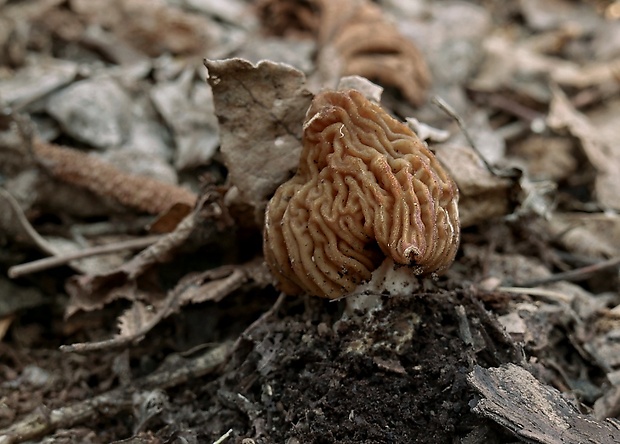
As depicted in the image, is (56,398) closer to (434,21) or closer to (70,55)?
(70,55)

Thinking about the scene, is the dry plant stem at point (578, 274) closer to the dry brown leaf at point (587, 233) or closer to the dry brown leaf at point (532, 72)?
the dry brown leaf at point (587, 233)

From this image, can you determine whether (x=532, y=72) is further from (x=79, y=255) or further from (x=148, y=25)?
(x=79, y=255)

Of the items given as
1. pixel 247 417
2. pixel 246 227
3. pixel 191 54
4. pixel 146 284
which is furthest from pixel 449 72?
pixel 247 417

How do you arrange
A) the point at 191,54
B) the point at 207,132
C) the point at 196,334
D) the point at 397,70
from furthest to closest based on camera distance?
the point at 191,54
the point at 397,70
the point at 207,132
the point at 196,334

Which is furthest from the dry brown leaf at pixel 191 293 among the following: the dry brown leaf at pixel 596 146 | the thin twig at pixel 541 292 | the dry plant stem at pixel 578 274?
the dry brown leaf at pixel 596 146

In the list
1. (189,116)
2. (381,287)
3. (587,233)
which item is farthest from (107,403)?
(587,233)
